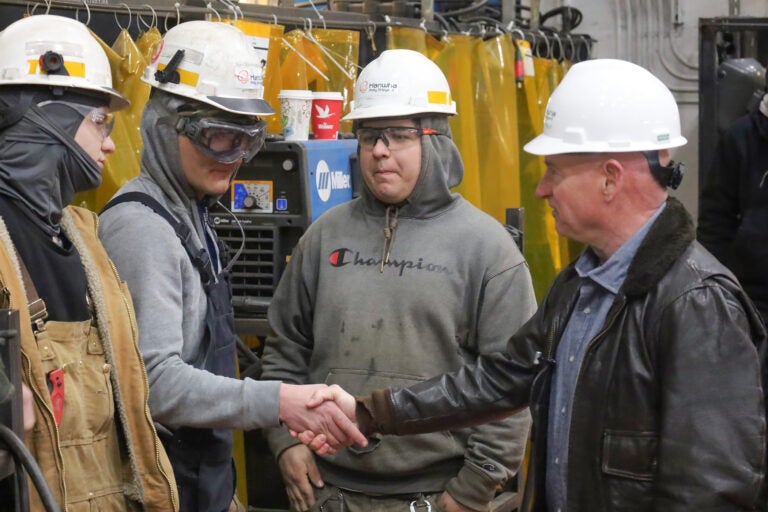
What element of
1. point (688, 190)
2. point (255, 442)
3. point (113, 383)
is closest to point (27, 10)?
point (113, 383)

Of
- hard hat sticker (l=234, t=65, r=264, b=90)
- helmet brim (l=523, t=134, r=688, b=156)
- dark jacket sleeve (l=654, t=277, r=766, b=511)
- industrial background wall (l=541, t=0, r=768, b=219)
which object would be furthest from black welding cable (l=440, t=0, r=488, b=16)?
dark jacket sleeve (l=654, t=277, r=766, b=511)

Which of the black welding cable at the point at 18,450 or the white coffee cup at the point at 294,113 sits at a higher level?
the white coffee cup at the point at 294,113

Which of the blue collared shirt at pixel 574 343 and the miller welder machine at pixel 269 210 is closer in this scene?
the blue collared shirt at pixel 574 343

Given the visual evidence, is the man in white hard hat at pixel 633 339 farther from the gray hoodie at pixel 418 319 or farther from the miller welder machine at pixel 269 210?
the miller welder machine at pixel 269 210

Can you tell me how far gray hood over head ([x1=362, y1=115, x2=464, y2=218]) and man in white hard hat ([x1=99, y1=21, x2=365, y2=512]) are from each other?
0.52m

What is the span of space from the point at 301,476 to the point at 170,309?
33.8 inches

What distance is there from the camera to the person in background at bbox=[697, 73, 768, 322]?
15.4ft

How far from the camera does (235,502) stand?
3.55 meters

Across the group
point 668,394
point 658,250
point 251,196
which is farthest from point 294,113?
point 668,394

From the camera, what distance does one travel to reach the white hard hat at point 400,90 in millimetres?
3645

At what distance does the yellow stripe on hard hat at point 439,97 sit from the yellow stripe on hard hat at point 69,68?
125 cm

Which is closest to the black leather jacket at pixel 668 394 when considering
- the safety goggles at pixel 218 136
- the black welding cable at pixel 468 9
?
the safety goggles at pixel 218 136

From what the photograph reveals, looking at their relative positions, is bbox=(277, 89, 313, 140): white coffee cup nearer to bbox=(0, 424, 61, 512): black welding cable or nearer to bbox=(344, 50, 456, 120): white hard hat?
bbox=(344, 50, 456, 120): white hard hat

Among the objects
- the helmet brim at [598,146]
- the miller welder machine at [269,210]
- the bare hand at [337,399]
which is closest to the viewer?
the helmet brim at [598,146]
